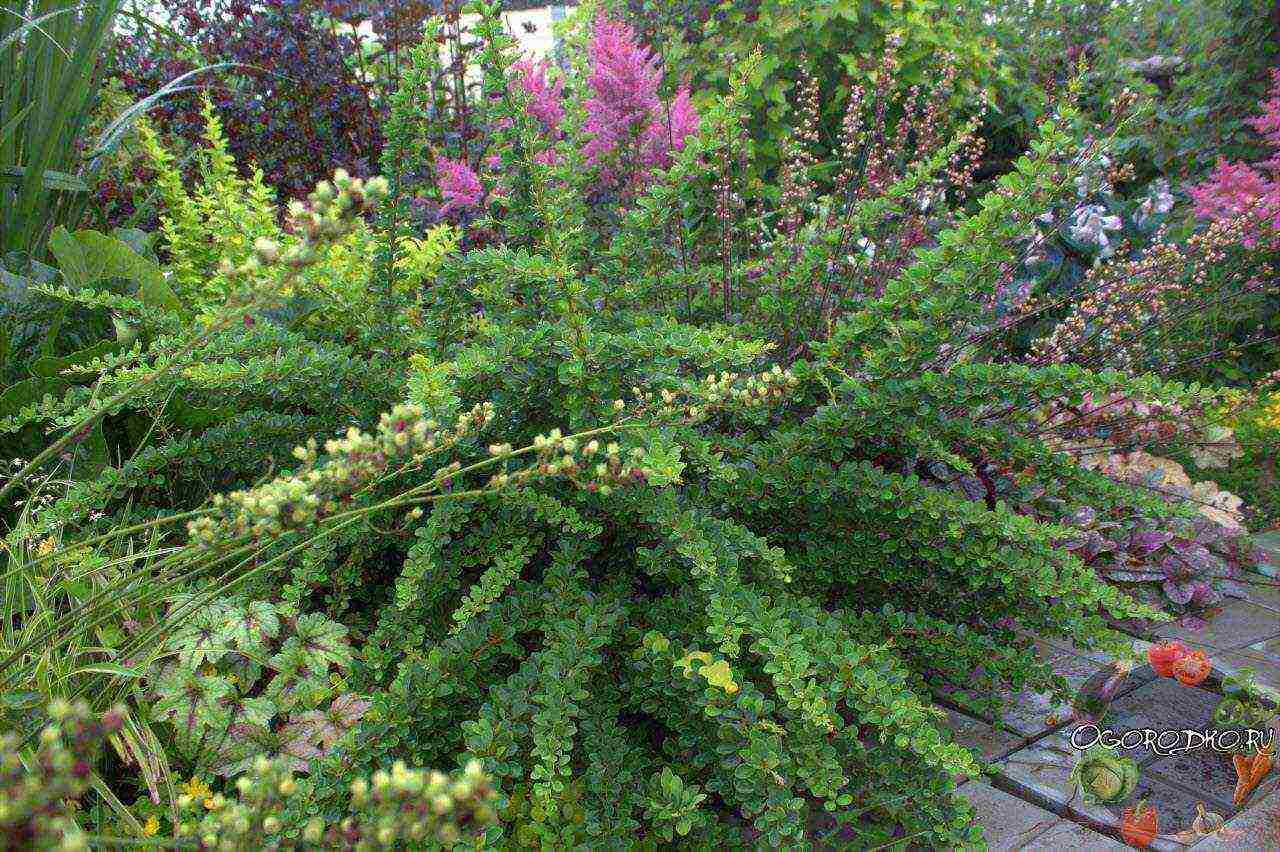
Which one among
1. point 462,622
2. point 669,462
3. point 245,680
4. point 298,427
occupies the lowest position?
point 245,680

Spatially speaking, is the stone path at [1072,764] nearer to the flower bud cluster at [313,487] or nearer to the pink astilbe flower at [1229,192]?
the flower bud cluster at [313,487]

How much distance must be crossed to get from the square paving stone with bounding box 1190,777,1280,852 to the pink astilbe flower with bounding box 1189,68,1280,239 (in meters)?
2.29

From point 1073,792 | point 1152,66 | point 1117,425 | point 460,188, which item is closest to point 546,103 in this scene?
point 460,188

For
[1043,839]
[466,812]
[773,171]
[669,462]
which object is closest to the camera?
[466,812]

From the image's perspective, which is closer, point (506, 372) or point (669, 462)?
point (669, 462)

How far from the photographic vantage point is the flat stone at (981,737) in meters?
1.98

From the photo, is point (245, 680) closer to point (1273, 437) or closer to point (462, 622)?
point (462, 622)

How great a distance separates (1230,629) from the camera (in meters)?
2.56

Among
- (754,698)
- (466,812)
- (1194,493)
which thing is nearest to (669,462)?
(754,698)

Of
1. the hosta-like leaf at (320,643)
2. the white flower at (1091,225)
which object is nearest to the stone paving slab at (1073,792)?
the hosta-like leaf at (320,643)

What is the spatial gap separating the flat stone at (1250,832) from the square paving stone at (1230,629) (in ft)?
2.36

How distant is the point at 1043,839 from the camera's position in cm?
170

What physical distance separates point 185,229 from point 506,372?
1784mm

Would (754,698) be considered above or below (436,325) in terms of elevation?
below
